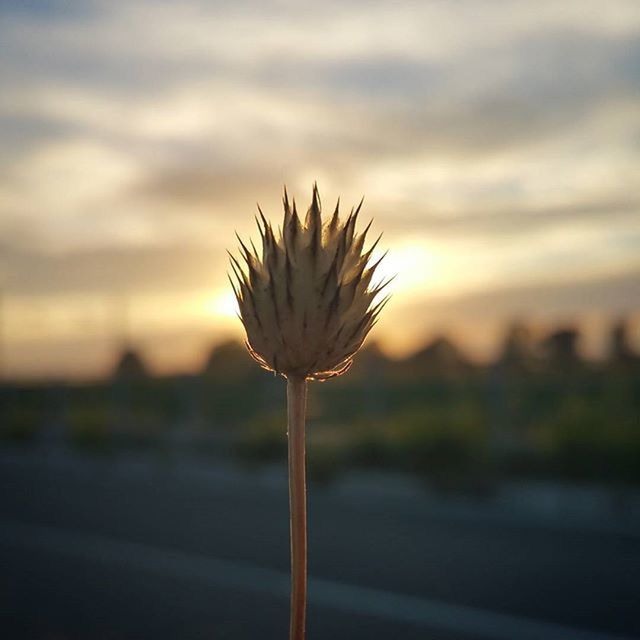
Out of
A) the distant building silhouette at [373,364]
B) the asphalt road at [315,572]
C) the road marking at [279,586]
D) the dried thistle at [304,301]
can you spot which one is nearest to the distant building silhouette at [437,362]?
the distant building silhouette at [373,364]

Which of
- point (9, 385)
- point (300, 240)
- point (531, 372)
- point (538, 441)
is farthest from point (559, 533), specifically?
point (9, 385)

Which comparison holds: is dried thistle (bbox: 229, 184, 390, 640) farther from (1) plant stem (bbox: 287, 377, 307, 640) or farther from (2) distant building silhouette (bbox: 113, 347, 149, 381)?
(2) distant building silhouette (bbox: 113, 347, 149, 381)

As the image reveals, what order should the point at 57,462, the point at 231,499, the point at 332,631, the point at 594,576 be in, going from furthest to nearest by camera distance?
the point at 57,462 < the point at 231,499 < the point at 594,576 < the point at 332,631

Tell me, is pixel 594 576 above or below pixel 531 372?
below

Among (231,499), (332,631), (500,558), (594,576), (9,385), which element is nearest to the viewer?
(332,631)

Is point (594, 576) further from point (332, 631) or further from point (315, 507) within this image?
point (315, 507)

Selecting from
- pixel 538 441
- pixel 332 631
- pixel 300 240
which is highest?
pixel 300 240

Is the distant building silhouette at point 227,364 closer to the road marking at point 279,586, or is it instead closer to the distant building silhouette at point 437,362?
the distant building silhouette at point 437,362
